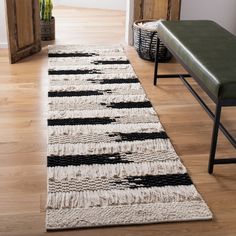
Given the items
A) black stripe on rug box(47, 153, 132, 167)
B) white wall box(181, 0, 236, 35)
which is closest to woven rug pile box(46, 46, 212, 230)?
black stripe on rug box(47, 153, 132, 167)

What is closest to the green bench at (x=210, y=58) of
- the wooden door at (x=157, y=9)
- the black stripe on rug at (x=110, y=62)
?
the black stripe on rug at (x=110, y=62)

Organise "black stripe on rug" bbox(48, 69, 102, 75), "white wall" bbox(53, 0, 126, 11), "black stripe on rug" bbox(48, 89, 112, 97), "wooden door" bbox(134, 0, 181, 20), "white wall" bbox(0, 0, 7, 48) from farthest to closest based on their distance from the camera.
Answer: "white wall" bbox(53, 0, 126, 11), "wooden door" bbox(134, 0, 181, 20), "white wall" bbox(0, 0, 7, 48), "black stripe on rug" bbox(48, 69, 102, 75), "black stripe on rug" bbox(48, 89, 112, 97)

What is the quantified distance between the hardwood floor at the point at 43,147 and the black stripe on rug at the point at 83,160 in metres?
0.05

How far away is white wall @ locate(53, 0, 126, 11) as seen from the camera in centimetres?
554

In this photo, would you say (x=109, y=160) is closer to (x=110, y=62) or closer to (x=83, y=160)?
(x=83, y=160)

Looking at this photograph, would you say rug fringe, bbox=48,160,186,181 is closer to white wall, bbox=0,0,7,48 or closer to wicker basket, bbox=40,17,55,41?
white wall, bbox=0,0,7,48

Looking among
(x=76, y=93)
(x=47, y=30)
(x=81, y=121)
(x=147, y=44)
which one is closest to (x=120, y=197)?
(x=81, y=121)

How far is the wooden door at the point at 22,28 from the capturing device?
3.49 m

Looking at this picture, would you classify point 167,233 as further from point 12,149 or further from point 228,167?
point 12,149

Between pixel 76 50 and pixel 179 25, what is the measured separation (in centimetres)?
125

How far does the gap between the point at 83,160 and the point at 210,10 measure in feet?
8.30

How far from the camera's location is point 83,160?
2270 mm

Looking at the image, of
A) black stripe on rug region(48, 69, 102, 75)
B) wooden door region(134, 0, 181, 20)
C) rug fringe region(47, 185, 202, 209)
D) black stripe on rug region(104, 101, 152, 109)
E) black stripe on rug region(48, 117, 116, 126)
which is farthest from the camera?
wooden door region(134, 0, 181, 20)

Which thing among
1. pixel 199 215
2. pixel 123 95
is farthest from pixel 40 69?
pixel 199 215
